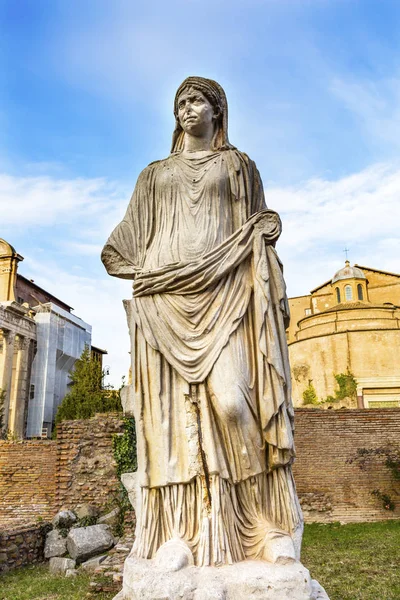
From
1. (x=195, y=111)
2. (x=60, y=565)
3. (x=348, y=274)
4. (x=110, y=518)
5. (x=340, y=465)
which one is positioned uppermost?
(x=348, y=274)

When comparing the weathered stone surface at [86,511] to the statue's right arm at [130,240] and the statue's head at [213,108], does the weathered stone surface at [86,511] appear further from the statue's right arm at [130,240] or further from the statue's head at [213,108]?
the statue's head at [213,108]

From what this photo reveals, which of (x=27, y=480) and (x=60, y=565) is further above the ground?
(x=27, y=480)

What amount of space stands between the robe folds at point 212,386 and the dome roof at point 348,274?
4720cm

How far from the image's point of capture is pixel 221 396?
2.76 m

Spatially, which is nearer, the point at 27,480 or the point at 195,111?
the point at 195,111

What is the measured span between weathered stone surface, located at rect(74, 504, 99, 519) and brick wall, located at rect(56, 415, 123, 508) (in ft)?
0.66

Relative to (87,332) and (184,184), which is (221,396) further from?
(87,332)

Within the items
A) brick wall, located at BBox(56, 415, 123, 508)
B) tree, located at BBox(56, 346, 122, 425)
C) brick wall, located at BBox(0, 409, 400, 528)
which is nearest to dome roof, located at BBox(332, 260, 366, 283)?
tree, located at BBox(56, 346, 122, 425)

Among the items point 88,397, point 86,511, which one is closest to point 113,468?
point 86,511

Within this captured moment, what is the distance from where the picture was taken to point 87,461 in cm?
1414

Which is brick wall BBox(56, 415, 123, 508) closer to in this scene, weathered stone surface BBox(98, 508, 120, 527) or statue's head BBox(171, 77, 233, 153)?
weathered stone surface BBox(98, 508, 120, 527)

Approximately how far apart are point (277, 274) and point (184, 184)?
0.85m

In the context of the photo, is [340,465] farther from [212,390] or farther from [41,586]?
[212,390]

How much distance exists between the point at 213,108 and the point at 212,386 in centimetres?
195
